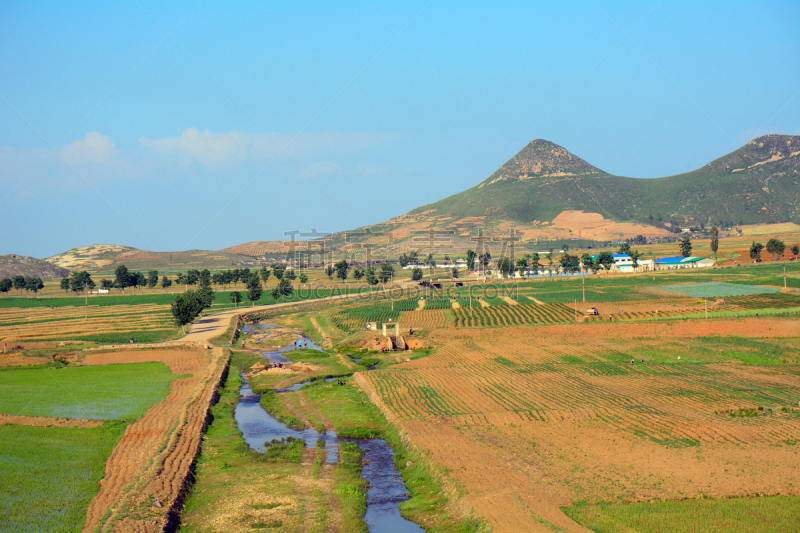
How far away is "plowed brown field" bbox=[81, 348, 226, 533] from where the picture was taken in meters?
19.4

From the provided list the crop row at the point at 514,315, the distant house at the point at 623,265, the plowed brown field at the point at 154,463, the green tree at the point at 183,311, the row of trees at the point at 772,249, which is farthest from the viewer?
the distant house at the point at 623,265

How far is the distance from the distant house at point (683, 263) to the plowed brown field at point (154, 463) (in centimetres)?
13286

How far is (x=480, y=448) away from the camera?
25750mm

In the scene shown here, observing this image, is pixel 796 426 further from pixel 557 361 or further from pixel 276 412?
pixel 276 412

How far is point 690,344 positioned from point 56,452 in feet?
152

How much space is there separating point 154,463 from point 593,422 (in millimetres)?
19728

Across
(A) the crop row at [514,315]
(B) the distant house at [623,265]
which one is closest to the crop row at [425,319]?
(A) the crop row at [514,315]

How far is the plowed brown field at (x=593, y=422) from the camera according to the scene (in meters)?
21.1

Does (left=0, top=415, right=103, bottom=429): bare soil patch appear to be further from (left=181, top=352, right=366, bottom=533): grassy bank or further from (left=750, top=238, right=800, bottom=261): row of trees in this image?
(left=750, top=238, right=800, bottom=261): row of trees

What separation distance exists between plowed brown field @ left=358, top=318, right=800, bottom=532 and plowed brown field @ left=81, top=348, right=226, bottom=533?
A: 10.0 meters

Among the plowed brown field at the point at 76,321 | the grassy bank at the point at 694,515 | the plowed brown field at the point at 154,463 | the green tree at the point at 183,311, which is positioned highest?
the green tree at the point at 183,311

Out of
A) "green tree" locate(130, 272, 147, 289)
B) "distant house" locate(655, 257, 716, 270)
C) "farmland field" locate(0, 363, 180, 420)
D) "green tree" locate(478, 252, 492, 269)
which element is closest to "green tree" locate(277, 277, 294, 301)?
"green tree" locate(130, 272, 147, 289)

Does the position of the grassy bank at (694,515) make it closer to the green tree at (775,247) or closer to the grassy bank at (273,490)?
the grassy bank at (273,490)

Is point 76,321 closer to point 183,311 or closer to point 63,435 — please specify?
point 183,311
